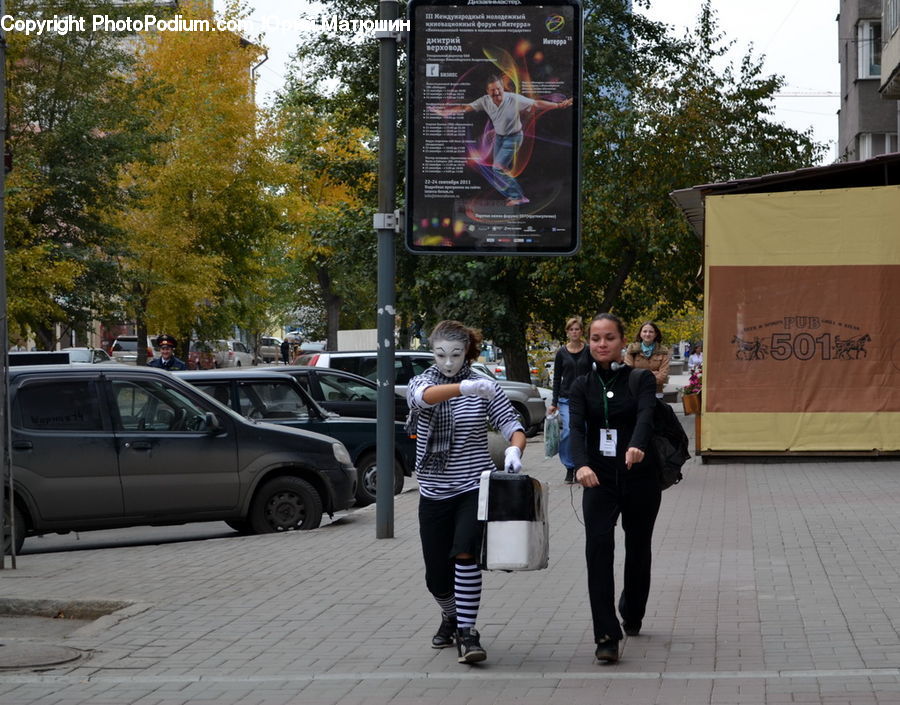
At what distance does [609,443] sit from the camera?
7.06m

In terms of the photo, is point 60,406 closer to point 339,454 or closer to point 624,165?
point 339,454

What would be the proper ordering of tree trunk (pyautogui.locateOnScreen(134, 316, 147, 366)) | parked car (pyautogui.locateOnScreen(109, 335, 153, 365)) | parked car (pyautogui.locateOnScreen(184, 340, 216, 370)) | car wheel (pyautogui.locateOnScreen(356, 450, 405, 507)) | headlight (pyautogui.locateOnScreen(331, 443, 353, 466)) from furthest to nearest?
parked car (pyautogui.locateOnScreen(109, 335, 153, 365)) → parked car (pyautogui.locateOnScreen(184, 340, 216, 370)) → tree trunk (pyautogui.locateOnScreen(134, 316, 147, 366)) → car wheel (pyautogui.locateOnScreen(356, 450, 405, 507)) → headlight (pyautogui.locateOnScreen(331, 443, 353, 466))

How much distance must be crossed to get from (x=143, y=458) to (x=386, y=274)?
2.61 meters

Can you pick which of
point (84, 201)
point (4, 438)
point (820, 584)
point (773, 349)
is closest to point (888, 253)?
point (773, 349)

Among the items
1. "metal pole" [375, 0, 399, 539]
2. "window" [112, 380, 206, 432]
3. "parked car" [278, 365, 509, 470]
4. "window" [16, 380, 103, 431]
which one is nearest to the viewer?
"metal pole" [375, 0, 399, 539]

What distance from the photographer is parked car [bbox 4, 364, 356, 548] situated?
39.2 feet

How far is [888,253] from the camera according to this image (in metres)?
17.7

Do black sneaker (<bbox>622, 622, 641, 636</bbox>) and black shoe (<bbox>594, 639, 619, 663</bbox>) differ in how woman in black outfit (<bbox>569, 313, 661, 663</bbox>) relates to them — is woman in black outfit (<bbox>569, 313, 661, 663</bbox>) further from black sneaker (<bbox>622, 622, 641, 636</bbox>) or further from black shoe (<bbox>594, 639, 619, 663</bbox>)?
black sneaker (<bbox>622, 622, 641, 636</bbox>)

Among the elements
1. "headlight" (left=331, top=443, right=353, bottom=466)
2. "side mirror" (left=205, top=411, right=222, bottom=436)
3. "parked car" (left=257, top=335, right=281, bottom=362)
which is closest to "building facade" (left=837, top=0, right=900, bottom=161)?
"headlight" (left=331, top=443, right=353, bottom=466)

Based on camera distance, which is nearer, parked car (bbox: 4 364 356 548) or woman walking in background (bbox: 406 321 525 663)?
woman walking in background (bbox: 406 321 525 663)

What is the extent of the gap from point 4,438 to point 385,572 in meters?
3.02

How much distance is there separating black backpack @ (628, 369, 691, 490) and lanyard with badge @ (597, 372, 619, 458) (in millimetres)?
104

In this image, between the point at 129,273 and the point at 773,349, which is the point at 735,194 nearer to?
the point at 773,349

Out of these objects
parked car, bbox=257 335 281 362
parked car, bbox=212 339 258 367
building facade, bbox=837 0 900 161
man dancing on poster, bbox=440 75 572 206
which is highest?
building facade, bbox=837 0 900 161
